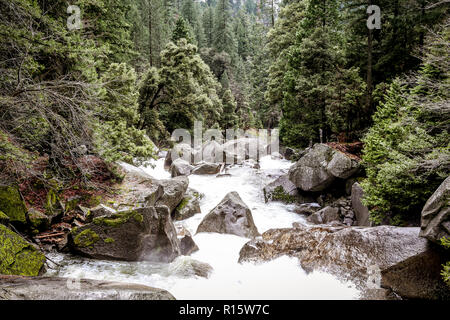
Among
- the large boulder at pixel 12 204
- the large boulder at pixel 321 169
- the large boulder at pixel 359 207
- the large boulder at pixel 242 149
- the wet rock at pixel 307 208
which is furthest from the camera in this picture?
the large boulder at pixel 242 149

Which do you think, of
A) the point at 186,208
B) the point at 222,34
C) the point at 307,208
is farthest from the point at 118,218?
the point at 222,34

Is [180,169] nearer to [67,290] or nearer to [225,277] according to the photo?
[225,277]

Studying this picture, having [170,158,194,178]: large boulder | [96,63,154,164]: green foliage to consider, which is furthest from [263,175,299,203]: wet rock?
[96,63,154,164]: green foliage

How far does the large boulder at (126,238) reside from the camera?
6266mm

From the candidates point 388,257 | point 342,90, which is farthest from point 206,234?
point 342,90

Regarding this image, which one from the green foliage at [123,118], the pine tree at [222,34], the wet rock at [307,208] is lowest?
the wet rock at [307,208]

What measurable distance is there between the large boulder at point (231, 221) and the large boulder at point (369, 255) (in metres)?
1.51

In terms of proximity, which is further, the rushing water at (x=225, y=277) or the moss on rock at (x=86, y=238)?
the moss on rock at (x=86, y=238)

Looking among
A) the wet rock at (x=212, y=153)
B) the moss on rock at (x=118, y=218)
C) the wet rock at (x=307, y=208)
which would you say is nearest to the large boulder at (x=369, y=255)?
the moss on rock at (x=118, y=218)

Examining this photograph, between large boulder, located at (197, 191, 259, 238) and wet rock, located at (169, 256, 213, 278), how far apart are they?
2.37m

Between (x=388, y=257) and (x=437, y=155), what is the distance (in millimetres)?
2688

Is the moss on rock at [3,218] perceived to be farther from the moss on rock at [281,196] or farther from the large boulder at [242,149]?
the large boulder at [242,149]
